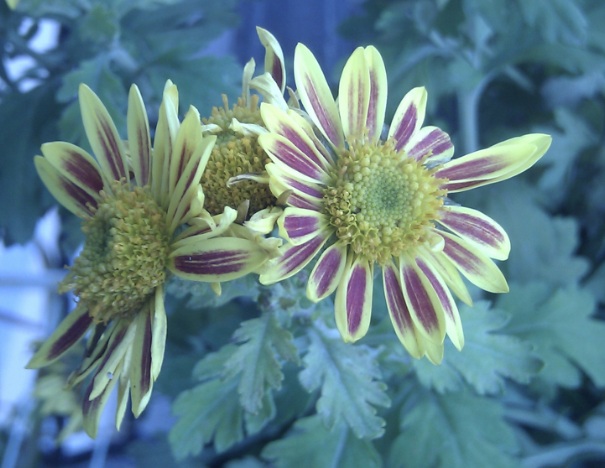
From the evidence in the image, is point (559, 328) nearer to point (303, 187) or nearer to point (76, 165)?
point (303, 187)

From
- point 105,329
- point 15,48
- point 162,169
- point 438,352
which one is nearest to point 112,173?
point 162,169

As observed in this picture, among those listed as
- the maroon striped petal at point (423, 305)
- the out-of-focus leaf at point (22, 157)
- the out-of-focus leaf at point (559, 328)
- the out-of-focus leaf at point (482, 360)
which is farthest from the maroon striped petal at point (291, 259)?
the out-of-focus leaf at point (22, 157)

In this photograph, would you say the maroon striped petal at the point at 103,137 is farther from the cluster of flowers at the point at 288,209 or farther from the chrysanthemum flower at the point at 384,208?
the chrysanthemum flower at the point at 384,208

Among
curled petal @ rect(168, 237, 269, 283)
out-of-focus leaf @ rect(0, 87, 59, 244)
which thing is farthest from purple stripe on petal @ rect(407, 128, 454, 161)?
out-of-focus leaf @ rect(0, 87, 59, 244)

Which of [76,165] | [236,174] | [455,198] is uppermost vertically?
[76,165]

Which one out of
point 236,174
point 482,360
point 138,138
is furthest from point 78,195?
point 482,360

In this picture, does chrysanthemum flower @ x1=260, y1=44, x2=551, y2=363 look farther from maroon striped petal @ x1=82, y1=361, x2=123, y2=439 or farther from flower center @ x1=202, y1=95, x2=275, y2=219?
maroon striped petal @ x1=82, y1=361, x2=123, y2=439
